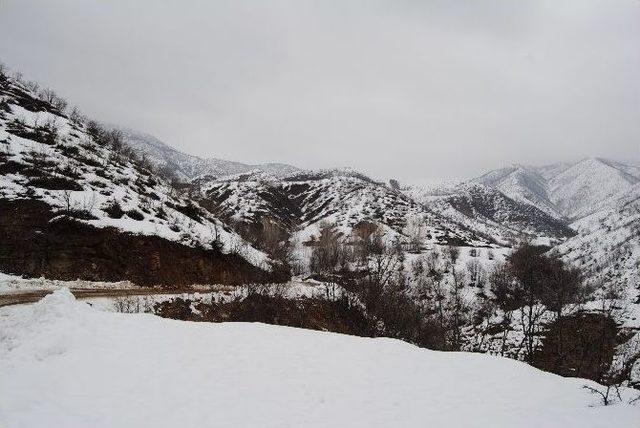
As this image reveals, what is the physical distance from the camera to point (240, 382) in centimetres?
1204

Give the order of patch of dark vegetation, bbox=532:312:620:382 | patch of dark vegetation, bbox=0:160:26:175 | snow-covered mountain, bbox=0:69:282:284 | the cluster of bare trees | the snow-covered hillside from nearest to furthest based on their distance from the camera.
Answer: snow-covered mountain, bbox=0:69:282:284
patch of dark vegetation, bbox=0:160:26:175
patch of dark vegetation, bbox=532:312:620:382
the cluster of bare trees
the snow-covered hillside

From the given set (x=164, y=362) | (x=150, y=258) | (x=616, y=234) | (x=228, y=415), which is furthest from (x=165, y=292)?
(x=616, y=234)

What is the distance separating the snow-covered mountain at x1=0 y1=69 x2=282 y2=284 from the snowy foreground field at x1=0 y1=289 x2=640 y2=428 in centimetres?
1850

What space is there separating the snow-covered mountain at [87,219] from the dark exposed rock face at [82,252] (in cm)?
7

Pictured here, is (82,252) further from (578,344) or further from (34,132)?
(578,344)

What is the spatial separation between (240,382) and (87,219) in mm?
28722

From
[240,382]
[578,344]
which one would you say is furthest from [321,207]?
[240,382]

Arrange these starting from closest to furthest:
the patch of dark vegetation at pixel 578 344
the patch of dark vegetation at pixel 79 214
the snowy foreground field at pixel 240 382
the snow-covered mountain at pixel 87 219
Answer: the snowy foreground field at pixel 240 382 → the snow-covered mountain at pixel 87 219 → the patch of dark vegetation at pixel 79 214 → the patch of dark vegetation at pixel 578 344

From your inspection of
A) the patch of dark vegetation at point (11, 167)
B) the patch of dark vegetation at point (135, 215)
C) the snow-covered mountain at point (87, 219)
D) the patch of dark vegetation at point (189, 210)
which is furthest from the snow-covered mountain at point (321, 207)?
the patch of dark vegetation at point (11, 167)

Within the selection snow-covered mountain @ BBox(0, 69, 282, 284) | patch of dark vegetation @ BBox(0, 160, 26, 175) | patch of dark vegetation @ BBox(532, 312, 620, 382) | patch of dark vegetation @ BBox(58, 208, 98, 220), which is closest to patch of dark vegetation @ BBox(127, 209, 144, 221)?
snow-covered mountain @ BBox(0, 69, 282, 284)

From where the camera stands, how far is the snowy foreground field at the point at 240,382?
9.91 m

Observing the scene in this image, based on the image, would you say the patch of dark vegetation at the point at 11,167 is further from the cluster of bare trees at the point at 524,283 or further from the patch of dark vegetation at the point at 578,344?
the cluster of bare trees at the point at 524,283

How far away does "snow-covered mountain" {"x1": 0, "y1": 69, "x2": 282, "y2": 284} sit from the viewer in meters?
30.1

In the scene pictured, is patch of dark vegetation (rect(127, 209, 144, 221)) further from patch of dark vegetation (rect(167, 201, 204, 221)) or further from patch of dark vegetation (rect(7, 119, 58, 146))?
patch of dark vegetation (rect(7, 119, 58, 146))
